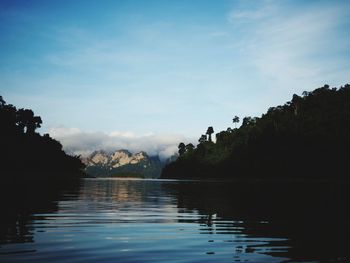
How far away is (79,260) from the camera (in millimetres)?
12227

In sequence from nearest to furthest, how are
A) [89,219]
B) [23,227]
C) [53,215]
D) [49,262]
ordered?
1. [49,262]
2. [23,227]
3. [89,219]
4. [53,215]

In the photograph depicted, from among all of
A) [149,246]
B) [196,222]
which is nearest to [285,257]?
[149,246]

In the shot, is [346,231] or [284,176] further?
[284,176]

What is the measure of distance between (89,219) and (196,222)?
659 cm

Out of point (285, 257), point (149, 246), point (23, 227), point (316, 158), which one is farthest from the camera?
point (316, 158)

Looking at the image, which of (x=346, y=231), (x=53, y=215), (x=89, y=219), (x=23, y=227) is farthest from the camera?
(x=53, y=215)

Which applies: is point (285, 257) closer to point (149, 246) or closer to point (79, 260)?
point (149, 246)

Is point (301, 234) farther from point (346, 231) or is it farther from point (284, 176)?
point (284, 176)

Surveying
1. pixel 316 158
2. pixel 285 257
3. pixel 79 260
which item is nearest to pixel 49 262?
pixel 79 260

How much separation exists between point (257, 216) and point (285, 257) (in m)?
14.6

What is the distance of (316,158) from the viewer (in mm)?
183625

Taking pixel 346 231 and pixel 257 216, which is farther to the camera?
pixel 257 216

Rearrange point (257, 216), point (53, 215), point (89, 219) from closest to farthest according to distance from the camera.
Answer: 1. point (89, 219)
2. point (53, 215)
3. point (257, 216)

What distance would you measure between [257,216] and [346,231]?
26.7 ft
